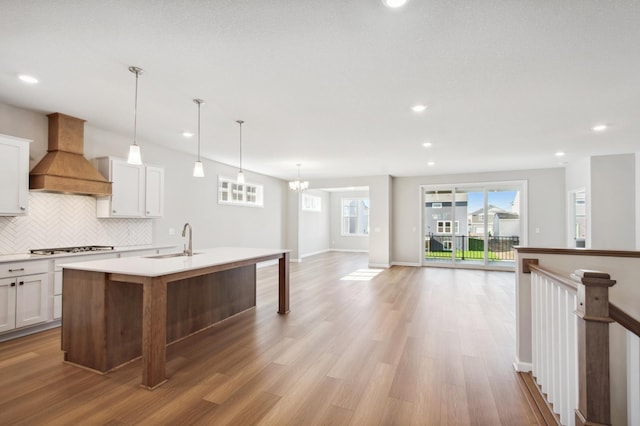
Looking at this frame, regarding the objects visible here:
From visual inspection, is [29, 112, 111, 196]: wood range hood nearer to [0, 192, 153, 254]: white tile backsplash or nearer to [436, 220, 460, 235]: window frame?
[0, 192, 153, 254]: white tile backsplash

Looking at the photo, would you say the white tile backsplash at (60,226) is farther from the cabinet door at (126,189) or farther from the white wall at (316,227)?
the white wall at (316,227)

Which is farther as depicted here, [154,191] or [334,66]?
[154,191]

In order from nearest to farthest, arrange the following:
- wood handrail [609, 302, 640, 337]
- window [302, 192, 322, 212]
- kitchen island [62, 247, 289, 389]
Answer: wood handrail [609, 302, 640, 337]
kitchen island [62, 247, 289, 389]
window [302, 192, 322, 212]

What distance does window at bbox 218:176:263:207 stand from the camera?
701cm

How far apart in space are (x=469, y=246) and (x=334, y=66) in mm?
7283

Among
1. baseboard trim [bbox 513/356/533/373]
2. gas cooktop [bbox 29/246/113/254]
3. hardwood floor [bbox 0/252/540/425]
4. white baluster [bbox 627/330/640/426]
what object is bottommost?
hardwood floor [bbox 0/252/540/425]

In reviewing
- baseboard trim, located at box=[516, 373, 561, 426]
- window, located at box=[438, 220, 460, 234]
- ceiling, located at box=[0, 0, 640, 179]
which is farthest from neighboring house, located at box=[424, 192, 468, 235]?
baseboard trim, located at box=[516, 373, 561, 426]

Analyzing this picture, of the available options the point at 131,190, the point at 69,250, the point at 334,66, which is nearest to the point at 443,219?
the point at 334,66

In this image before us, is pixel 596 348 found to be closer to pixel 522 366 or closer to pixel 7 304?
pixel 522 366

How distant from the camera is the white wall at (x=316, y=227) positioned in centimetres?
1077

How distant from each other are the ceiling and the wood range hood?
237 millimetres

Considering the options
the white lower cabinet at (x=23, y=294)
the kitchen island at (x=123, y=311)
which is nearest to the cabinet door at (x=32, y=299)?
the white lower cabinet at (x=23, y=294)

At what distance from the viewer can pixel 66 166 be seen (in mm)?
3822

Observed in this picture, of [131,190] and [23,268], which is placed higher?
[131,190]
